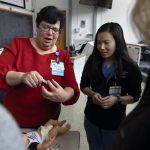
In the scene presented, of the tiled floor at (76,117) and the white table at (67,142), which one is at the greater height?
the white table at (67,142)

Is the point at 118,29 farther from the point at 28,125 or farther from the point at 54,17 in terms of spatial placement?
the point at 28,125

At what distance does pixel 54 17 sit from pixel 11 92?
53 cm

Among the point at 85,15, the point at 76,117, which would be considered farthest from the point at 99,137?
the point at 85,15

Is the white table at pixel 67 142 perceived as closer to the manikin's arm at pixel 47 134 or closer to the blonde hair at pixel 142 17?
the manikin's arm at pixel 47 134

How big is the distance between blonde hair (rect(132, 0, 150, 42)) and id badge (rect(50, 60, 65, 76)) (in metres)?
0.88

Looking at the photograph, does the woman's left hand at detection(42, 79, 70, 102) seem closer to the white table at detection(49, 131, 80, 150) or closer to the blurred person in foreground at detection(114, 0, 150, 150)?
the white table at detection(49, 131, 80, 150)

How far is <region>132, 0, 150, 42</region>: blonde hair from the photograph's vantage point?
468mm

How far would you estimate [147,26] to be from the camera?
1.56 ft

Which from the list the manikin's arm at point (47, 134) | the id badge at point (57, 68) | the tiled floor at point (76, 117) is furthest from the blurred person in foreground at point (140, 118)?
the tiled floor at point (76, 117)

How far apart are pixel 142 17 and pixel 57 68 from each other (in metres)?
0.91

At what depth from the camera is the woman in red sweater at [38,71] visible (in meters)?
1.32

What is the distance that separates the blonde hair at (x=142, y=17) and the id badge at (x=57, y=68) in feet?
2.88

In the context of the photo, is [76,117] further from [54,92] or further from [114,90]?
[54,92]

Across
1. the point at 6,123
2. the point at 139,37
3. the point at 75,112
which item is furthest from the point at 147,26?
the point at 75,112
